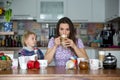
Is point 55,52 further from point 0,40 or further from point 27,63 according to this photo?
point 0,40

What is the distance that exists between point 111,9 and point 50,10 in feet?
3.97

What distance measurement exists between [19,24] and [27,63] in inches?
132

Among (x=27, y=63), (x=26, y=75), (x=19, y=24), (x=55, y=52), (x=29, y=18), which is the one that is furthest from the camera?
(x=19, y=24)

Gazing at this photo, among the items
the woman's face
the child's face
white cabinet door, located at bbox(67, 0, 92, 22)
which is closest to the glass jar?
the woman's face

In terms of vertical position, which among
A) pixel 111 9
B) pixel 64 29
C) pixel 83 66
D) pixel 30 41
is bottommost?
pixel 83 66

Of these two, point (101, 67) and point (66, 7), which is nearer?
point (101, 67)

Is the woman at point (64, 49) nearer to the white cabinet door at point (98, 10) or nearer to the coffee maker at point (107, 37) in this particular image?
the coffee maker at point (107, 37)

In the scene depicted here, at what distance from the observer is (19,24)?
201 inches

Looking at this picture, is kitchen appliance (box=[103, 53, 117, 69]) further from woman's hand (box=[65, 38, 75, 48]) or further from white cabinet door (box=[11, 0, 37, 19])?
white cabinet door (box=[11, 0, 37, 19])

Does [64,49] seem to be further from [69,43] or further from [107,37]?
[107,37]

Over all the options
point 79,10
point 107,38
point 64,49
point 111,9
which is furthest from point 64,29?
Answer: point 79,10

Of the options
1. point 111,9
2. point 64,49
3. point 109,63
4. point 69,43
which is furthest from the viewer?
point 111,9

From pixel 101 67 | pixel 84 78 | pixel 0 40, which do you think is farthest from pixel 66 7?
pixel 84 78

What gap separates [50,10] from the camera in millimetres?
4855
